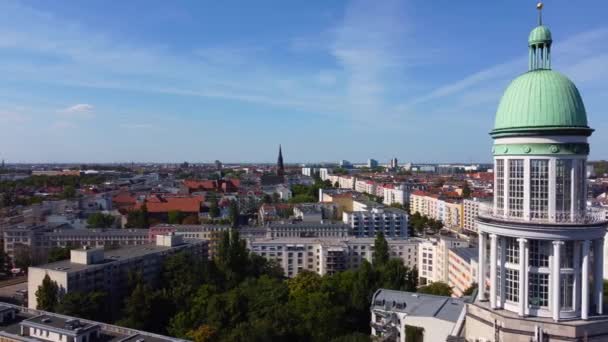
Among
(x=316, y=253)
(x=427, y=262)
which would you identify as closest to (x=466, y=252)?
(x=427, y=262)

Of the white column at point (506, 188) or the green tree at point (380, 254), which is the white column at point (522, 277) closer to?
the white column at point (506, 188)

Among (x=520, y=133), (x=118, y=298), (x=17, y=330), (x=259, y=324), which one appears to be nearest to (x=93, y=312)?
(x=118, y=298)

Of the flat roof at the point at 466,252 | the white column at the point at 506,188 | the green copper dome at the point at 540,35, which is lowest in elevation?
the flat roof at the point at 466,252

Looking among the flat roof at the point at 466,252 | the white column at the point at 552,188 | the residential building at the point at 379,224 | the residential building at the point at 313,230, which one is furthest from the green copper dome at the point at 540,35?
the residential building at the point at 379,224

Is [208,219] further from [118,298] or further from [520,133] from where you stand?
[520,133]

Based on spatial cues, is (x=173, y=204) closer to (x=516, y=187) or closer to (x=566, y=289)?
(x=516, y=187)

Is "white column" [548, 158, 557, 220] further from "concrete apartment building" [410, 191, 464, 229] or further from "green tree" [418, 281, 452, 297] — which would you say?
"concrete apartment building" [410, 191, 464, 229]

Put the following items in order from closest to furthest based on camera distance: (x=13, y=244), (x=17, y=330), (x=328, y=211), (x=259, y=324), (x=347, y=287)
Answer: (x=17, y=330), (x=259, y=324), (x=347, y=287), (x=13, y=244), (x=328, y=211)
